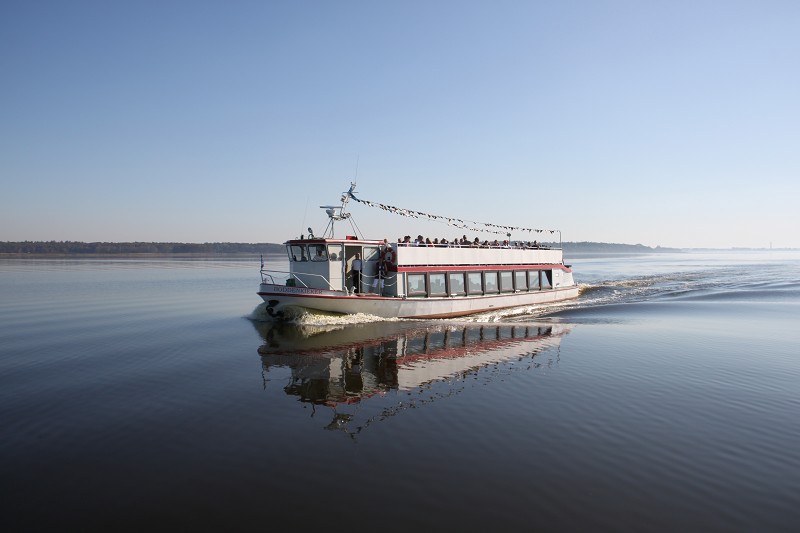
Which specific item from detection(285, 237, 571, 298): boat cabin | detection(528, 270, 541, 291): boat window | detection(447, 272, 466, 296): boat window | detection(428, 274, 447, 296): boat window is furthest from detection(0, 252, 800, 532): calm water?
detection(528, 270, 541, 291): boat window

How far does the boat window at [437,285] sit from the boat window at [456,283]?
557 mm

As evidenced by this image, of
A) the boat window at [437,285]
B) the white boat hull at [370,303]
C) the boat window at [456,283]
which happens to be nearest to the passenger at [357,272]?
the white boat hull at [370,303]

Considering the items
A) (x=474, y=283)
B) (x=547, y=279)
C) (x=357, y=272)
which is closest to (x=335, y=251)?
(x=357, y=272)

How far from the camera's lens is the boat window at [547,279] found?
40.4 meters

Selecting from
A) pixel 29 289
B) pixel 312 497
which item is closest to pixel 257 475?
pixel 312 497

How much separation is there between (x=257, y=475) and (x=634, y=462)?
7618 millimetres

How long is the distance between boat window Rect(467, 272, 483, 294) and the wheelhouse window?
20.7 inches

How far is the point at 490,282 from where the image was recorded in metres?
35.3

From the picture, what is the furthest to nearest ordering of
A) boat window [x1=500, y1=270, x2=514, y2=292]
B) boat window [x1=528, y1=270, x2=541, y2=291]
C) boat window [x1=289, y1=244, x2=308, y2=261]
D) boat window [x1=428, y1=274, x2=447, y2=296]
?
boat window [x1=528, y1=270, x2=541, y2=291], boat window [x1=500, y1=270, x2=514, y2=292], boat window [x1=428, y1=274, x2=447, y2=296], boat window [x1=289, y1=244, x2=308, y2=261]

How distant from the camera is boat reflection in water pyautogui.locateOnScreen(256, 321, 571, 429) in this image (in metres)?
15.2

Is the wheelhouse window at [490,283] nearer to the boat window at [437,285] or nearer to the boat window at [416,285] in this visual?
the boat window at [437,285]

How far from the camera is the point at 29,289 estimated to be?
46.1 meters

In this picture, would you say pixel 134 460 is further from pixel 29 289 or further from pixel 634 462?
pixel 29 289

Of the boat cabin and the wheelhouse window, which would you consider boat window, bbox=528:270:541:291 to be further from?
the wheelhouse window
